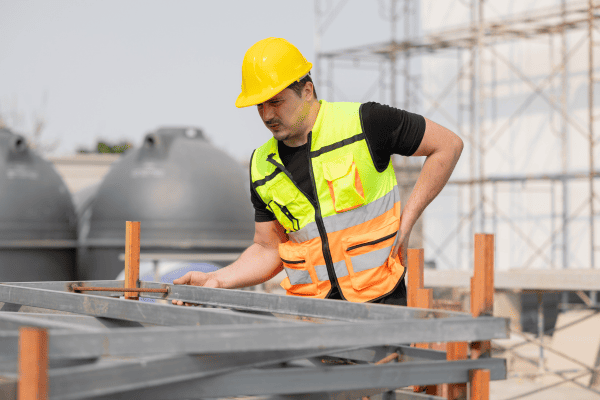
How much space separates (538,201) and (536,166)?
27.7 inches

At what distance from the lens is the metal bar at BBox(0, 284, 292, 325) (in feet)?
5.37

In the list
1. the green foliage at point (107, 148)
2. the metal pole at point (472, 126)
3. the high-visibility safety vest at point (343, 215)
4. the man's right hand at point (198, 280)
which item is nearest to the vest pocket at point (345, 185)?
the high-visibility safety vest at point (343, 215)

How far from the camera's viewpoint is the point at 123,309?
1977mm

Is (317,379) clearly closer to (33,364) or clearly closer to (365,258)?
(33,364)

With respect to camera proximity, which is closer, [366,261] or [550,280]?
[366,261]

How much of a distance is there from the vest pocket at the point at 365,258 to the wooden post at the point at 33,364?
5.12ft

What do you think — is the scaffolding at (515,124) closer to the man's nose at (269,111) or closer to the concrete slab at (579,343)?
the concrete slab at (579,343)

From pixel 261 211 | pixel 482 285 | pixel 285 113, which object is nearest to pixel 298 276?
pixel 261 211

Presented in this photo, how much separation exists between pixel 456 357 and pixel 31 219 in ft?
27.1

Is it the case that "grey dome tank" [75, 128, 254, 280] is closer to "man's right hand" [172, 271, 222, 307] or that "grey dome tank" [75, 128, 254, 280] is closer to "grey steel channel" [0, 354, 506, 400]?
"man's right hand" [172, 271, 222, 307]

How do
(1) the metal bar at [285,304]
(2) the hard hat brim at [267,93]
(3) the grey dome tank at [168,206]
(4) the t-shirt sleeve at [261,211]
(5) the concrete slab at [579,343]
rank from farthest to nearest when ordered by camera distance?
A: (5) the concrete slab at [579,343] → (3) the grey dome tank at [168,206] → (4) the t-shirt sleeve at [261,211] → (2) the hard hat brim at [267,93] → (1) the metal bar at [285,304]

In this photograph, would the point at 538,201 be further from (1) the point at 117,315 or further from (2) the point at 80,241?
(1) the point at 117,315

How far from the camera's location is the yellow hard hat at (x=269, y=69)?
2553 millimetres

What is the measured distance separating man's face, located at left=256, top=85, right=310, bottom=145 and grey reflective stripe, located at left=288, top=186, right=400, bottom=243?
354mm
